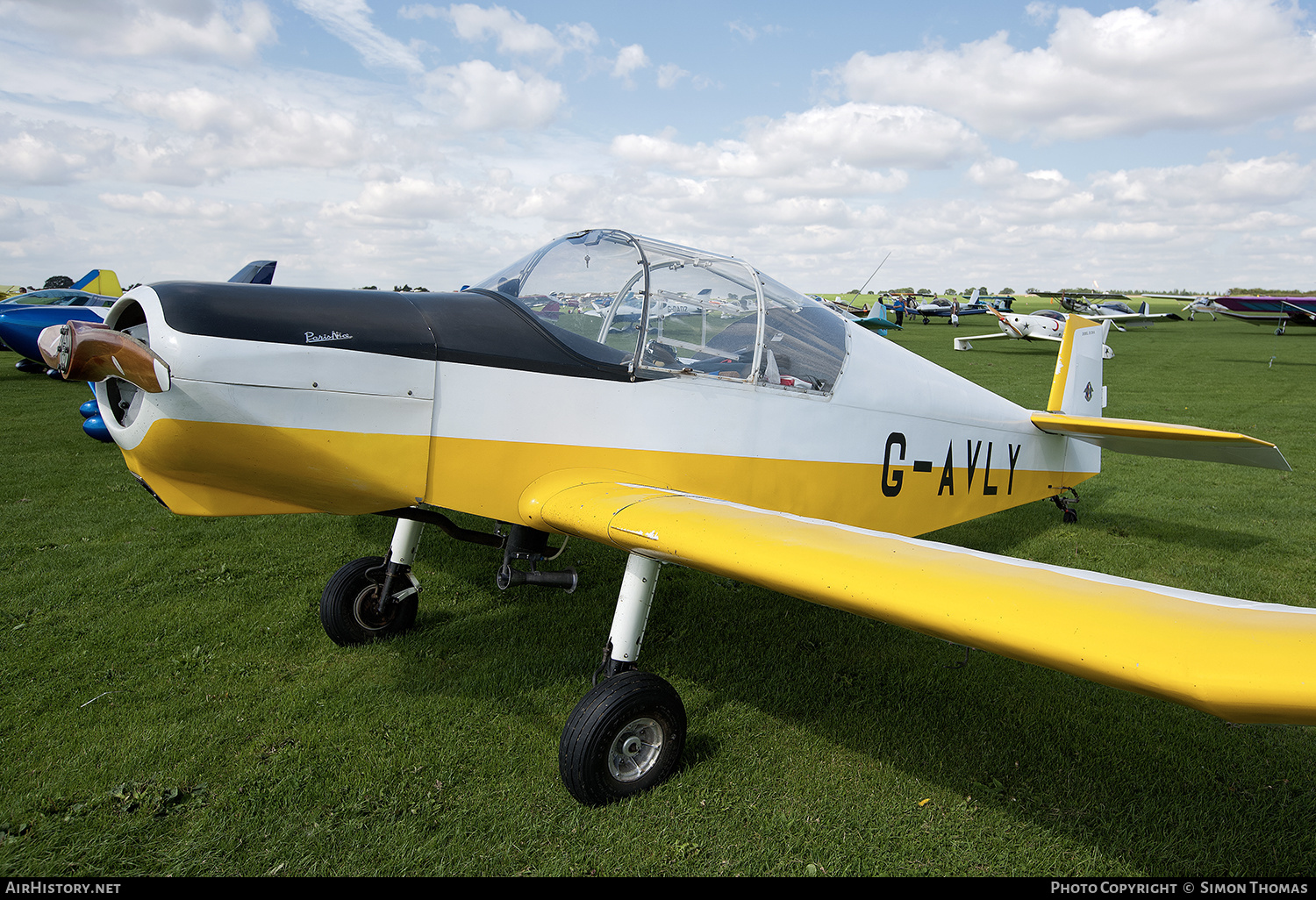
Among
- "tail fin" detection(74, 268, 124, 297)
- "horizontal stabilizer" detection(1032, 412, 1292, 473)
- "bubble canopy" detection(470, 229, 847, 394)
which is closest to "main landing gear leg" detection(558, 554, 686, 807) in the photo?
"bubble canopy" detection(470, 229, 847, 394)

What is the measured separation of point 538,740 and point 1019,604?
218 centimetres

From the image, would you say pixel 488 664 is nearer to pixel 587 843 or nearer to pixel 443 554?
pixel 587 843

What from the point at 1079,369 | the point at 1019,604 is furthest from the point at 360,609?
the point at 1079,369

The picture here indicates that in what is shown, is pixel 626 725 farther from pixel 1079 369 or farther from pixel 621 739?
pixel 1079 369

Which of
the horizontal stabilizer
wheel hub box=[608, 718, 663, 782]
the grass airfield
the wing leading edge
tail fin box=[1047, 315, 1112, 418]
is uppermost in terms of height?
tail fin box=[1047, 315, 1112, 418]

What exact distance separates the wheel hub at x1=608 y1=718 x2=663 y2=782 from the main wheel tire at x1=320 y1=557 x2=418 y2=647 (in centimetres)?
191

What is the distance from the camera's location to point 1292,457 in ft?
31.9

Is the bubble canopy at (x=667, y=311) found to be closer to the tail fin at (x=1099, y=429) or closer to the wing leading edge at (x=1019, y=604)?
the wing leading edge at (x=1019, y=604)

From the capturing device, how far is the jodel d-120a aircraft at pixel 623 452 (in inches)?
78.7

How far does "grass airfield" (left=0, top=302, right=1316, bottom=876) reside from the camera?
2.61 metres

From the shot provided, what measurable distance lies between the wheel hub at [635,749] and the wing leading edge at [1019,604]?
2.59ft

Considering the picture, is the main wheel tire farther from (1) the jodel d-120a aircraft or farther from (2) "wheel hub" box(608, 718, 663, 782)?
(2) "wheel hub" box(608, 718, 663, 782)

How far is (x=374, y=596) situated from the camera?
424 centimetres
